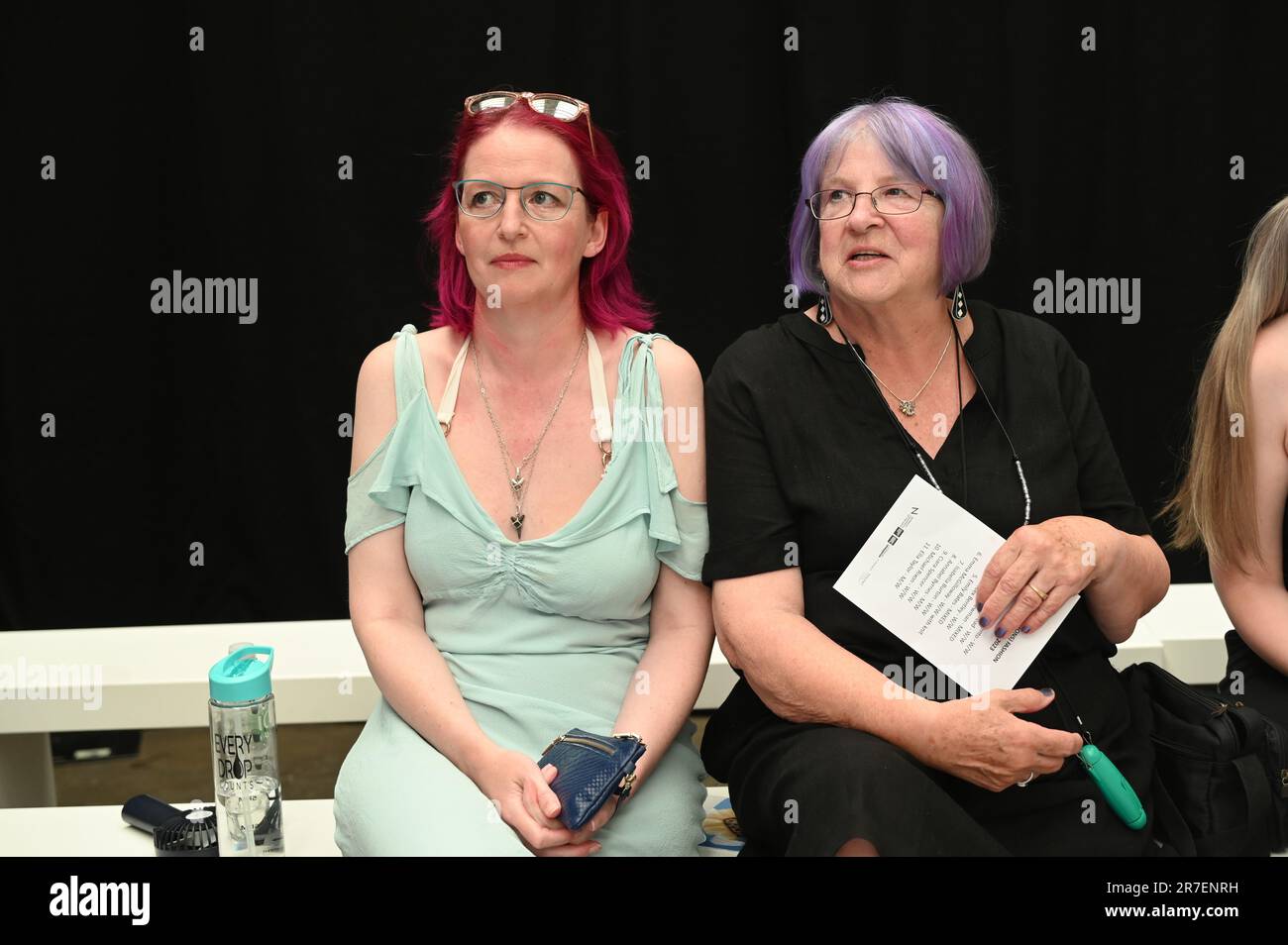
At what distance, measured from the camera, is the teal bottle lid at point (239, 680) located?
194cm

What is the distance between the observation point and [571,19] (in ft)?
12.2

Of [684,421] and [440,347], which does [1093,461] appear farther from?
[440,347]

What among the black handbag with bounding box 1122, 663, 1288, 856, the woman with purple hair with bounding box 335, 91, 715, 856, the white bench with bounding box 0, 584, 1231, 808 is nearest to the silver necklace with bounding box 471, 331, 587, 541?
the woman with purple hair with bounding box 335, 91, 715, 856

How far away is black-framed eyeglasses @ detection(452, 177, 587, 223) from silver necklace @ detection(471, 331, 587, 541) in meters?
0.25

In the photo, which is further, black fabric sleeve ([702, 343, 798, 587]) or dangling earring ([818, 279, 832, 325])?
dangling earring ([818, 279, 832, 325])

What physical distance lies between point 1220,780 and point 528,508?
1.14 metres

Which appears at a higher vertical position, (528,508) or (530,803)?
(528,508)

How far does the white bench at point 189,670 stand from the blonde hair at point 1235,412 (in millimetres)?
601

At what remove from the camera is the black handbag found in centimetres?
197

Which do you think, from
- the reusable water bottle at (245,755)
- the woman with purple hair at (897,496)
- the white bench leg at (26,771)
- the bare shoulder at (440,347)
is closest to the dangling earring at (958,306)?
the woman with purple hair at (897,496)

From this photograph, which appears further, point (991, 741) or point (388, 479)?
point (388, 479)

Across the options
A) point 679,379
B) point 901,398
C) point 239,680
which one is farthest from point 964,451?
point 239,680

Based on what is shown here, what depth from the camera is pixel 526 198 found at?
7.05 feet

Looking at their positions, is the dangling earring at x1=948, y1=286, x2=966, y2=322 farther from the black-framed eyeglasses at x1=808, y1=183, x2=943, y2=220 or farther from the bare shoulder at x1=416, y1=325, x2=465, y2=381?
the bare shoulder at x1=416, y1=325, x2=465, y2=381
